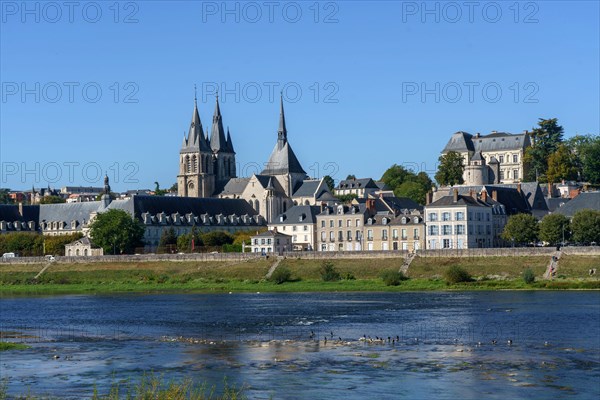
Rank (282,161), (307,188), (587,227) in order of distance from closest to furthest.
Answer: (587,227), (307,188), (282,161)

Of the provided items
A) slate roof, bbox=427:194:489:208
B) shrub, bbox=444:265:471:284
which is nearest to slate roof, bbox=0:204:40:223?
slate roof, bbox=427:194:489:208

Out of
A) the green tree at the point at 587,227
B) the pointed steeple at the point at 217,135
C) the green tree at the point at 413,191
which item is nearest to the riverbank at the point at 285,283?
the green tree at the point at 587,227

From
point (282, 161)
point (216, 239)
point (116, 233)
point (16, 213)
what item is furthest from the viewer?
point (282, 161)

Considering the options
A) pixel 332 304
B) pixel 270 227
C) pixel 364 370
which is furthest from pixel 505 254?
pixel 364 370

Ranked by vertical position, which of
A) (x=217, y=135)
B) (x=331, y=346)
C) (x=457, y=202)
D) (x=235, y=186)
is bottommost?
(x=331, y=346)

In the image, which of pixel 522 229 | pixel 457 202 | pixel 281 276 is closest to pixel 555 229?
pixel 522 229

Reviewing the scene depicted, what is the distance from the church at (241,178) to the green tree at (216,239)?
20258 mm

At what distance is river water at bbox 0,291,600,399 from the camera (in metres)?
40.5

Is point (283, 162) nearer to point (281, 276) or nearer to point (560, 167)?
point (560, 167)

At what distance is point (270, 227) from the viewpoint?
136m

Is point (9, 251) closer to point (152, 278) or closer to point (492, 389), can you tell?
point (152, 278)

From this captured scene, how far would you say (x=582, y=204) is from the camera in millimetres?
114812

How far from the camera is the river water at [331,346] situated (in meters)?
40.5

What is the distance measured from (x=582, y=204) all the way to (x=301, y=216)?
32515 mm
